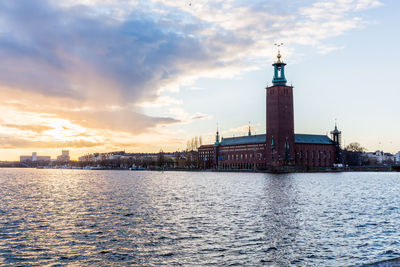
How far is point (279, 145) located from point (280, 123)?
25.5ft

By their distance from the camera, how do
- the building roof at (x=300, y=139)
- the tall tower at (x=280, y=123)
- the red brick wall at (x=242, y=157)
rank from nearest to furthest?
the tall tower at (x=280, y=123)
the red brick wall at (x=242, y=157)
the building roof at (x=300, y=139)

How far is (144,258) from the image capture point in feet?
52.7

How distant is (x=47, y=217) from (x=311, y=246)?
17.8 metres

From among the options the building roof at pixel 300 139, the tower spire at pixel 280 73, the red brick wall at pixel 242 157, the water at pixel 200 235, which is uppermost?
the tower spire at pixel 280 73

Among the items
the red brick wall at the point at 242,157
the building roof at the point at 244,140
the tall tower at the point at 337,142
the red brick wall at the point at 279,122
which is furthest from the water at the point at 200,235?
the tall tower at the point at 337,142

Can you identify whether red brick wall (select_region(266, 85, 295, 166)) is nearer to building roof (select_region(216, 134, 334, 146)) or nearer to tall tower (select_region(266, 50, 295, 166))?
tall tower (select_region(266, 50, 295, 166))

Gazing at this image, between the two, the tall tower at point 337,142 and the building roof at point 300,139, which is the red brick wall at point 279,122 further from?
the tall tower at point 337,142

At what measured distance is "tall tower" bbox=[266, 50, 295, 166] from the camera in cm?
13912

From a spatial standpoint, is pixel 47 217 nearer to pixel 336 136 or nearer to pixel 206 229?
pixel 206 229

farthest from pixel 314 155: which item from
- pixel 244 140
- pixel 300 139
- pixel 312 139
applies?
pixel 244 140

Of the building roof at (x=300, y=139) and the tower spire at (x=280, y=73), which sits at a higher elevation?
the tower spire at (x=280, y=73)

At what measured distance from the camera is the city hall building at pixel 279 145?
139625 millimetres

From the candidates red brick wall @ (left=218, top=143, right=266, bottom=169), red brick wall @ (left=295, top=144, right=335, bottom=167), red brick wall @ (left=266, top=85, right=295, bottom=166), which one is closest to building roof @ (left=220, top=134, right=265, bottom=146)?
red brick wall @ (left=218, top=143, right=266, bottom=169)

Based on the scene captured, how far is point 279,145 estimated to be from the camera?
456 feet
